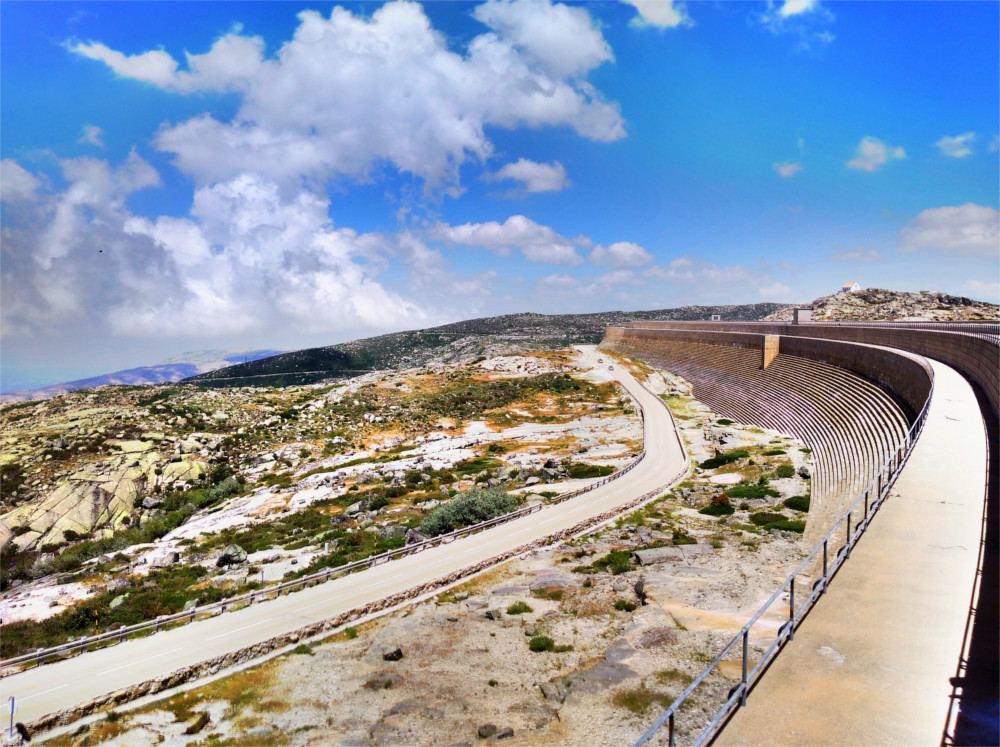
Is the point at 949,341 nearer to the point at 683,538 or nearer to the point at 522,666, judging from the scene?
the point at 683,538

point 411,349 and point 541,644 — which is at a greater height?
point 411,349

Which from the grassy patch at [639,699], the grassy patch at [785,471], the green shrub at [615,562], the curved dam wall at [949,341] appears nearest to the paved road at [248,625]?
the green shrub at [615,562]

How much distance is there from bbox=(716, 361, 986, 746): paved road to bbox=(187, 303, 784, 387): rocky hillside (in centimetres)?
12849

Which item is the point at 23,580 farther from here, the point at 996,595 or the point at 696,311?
the point at 696,311

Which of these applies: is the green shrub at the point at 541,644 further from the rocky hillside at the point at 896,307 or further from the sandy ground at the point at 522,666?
the rocky hillside at the point at 896,307

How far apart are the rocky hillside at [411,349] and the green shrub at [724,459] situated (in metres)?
103

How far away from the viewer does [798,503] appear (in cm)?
2544

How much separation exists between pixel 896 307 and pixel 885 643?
9321 cm

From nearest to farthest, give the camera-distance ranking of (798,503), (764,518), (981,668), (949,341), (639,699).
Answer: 1. (981,668)
2. (639,699)
3. (764,518)
4. (798,503)
5. (949,341)

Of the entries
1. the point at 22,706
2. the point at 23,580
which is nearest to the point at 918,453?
the point at 22,706

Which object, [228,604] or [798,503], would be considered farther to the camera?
[798,503]

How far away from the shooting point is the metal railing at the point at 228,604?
53.0 ft

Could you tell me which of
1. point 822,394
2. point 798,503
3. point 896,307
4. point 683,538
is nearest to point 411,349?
point 896,307

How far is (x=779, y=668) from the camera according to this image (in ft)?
26.4
